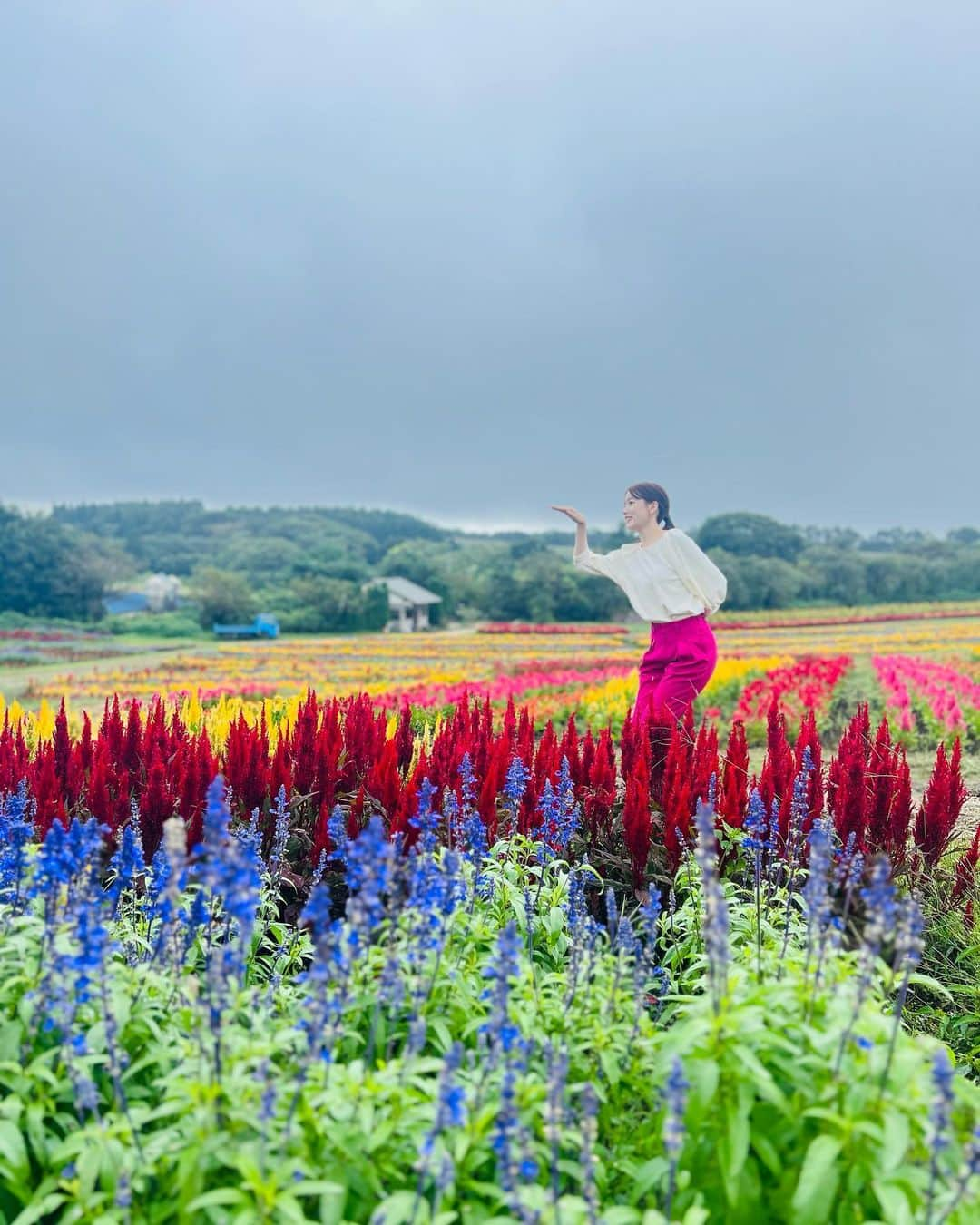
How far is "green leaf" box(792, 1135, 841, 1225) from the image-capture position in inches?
66.2

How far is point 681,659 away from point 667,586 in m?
0.56

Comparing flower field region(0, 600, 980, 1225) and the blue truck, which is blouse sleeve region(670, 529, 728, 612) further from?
the blue truck

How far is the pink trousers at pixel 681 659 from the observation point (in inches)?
273

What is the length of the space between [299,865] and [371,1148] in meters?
2.73

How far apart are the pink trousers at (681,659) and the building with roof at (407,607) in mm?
52595

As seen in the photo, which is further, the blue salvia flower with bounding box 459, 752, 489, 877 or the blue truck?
the blue truck

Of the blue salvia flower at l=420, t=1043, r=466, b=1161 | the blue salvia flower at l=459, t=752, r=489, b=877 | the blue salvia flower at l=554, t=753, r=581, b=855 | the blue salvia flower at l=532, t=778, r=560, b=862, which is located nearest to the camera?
the blue salvia flower at l=420, t=1043, r=466, b=1161

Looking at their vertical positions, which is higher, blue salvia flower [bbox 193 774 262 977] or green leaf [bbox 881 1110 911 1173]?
blue salvia flower [bbox 193 774 262 977]

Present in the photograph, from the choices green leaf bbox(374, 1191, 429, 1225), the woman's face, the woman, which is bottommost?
green leaf bbox(374, 1191, 429, 1225)

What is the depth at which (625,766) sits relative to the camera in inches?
193

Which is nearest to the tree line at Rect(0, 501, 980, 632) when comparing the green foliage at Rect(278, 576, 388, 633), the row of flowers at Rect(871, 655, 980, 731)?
the green foliage at Rect(278, 576, 388, 633)

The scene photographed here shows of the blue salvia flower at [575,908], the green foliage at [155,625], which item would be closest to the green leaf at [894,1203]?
the blue salvia flower at [575,908]

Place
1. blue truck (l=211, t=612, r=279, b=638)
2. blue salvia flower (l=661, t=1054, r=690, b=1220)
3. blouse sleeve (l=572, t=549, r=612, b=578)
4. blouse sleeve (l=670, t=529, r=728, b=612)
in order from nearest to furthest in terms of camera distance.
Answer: blue salvia flower (l=661, t=1054, r=690, b=1220), blouse sleeve (l=670, t=529, r=728, b=612), blouse sleeve (l=572, t=549, r=612, b=578), blue truck (l=211, t=612, r=279, b=638)

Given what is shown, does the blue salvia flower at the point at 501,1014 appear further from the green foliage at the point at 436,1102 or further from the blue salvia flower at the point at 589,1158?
the blue salvia flower at the point at 589,1158
